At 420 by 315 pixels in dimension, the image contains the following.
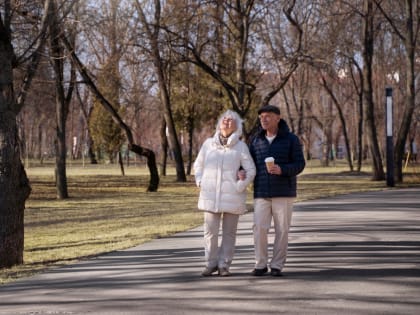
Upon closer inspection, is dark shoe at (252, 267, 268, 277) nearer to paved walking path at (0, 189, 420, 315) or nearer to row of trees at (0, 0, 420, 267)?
paved walking path at (0, 189, 420, 315)

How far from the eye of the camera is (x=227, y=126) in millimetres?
9805

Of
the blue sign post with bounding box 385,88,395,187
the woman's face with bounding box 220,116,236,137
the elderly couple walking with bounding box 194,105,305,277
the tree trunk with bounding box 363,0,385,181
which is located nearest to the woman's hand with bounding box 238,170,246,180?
the elderly couple walking with bounding box 194,105,305,277

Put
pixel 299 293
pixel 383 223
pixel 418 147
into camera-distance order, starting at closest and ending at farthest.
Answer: pixel 299 293 < pixel 383 223 < pixel 418 147

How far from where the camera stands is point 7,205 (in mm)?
12625

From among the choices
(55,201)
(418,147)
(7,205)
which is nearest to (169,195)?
(55,201)

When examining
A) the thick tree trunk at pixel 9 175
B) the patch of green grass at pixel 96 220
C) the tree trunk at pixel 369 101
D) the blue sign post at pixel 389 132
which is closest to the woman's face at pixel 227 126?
the patch of green grass at pixel 96 220

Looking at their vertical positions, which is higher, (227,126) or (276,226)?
(227,126)

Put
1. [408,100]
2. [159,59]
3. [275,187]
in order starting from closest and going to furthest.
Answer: [275,187]
[159,59]
[408,100]

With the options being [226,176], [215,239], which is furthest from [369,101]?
[226,176]

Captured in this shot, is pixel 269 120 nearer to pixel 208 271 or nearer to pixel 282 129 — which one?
pixel 282 129

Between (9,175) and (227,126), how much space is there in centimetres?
425

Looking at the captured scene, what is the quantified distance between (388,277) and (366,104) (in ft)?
101

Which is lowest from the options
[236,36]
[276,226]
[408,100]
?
[276,226]

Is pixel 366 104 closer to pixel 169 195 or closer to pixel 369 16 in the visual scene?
pixel 369 16
